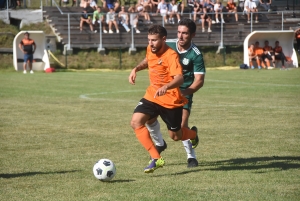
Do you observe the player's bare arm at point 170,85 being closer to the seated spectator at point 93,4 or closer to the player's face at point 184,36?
the player's face at point 184,36

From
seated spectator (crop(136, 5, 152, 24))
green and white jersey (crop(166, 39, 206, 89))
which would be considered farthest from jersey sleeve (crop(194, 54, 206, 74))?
seated spectator (crop(136, 5, 152, 24))

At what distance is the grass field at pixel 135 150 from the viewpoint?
6.43 metres

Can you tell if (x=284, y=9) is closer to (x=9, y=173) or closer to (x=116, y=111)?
(x=116, y=111)

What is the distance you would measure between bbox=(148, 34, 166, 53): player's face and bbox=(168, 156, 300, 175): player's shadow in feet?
4.99

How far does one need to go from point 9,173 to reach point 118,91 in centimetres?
1275

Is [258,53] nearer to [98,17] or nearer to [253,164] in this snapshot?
[98,17]

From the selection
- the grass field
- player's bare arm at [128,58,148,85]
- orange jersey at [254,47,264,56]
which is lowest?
the grass field

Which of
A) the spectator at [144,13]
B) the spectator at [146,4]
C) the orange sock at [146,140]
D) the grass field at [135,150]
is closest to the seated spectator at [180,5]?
the spectator at [146,4]

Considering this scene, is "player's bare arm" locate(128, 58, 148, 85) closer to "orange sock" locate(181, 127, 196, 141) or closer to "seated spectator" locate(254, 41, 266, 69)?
"orange sock" locate(181, 127, 196, 141)

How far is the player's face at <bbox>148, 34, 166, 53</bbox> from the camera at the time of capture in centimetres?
723

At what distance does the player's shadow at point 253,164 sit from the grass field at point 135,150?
0.04 feet

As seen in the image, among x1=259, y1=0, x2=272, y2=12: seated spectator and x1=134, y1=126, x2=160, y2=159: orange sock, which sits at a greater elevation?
x1=259, y1=0, x2=272, y2=12: seated spectator

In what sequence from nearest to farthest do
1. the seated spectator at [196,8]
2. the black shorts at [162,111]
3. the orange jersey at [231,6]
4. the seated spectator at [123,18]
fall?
the black shorts at [162,111], the seated spectator at [123,18], the seated spectator at [196,8], the orange jersey at [231,6]

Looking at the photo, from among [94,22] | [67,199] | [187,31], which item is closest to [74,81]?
[94,22]
